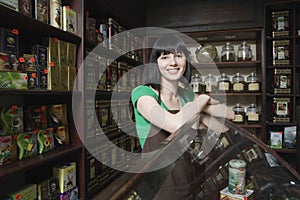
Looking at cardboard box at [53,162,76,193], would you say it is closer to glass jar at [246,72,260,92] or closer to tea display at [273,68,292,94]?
glass jar at [246,72,260,92]

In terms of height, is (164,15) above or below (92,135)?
above

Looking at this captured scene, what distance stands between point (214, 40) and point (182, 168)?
301cm

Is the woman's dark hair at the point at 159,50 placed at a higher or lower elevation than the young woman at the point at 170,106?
higher

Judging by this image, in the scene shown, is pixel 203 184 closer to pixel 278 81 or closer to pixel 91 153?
pixel 91 153

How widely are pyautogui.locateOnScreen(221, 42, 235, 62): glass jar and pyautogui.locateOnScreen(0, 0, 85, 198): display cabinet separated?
6.09ft

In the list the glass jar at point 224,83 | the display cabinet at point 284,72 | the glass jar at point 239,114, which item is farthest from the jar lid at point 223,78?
the display cabinet at point 284,72

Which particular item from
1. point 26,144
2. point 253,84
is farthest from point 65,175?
point 253,84

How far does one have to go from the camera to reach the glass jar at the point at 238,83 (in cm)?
294

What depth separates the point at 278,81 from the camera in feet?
9.54

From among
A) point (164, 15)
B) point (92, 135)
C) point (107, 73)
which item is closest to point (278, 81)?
point (164, 15)

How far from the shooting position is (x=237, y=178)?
584 mm

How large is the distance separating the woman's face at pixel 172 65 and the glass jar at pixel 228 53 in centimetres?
210

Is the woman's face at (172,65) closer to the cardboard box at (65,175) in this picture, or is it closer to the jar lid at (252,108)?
the cardboard box at (65,175)

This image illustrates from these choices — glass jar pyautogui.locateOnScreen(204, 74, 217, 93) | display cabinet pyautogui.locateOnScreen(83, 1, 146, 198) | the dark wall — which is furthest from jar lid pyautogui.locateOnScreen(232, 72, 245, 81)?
display cabinet pyautogui.locateOnScreen(83, 1, 146, 198)
